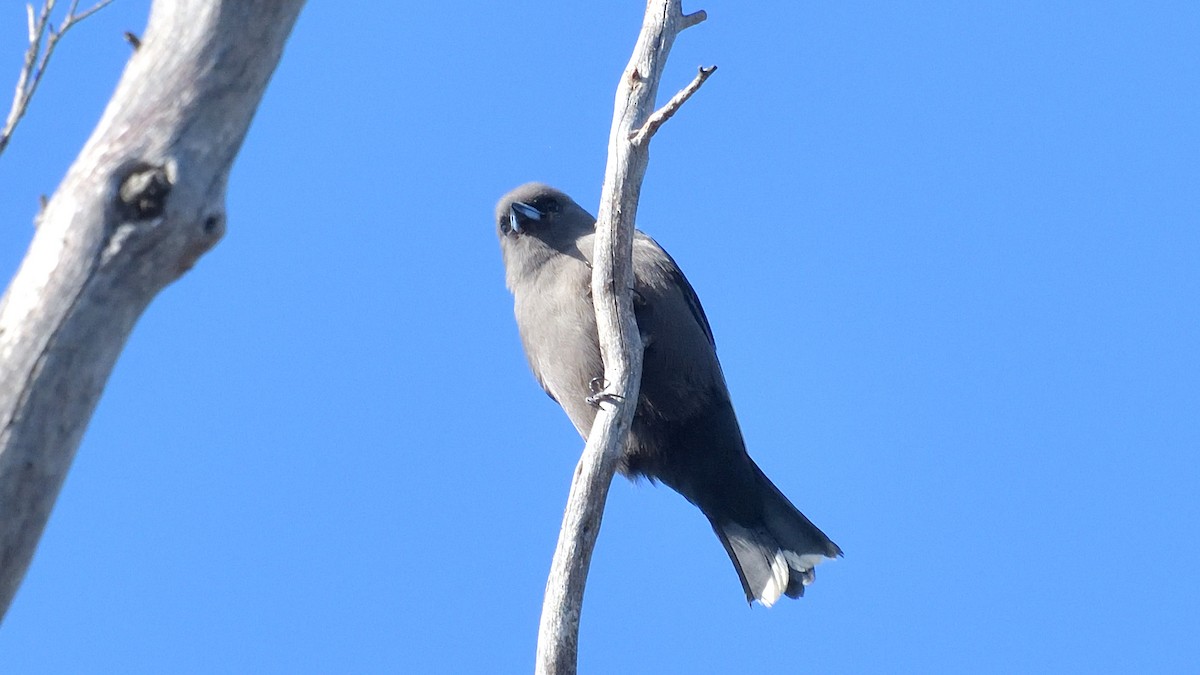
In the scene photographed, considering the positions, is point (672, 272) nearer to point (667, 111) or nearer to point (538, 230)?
point (538, 230)

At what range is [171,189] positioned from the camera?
3010 mm

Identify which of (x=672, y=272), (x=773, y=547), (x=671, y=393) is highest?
Result: (x=672, y=272)

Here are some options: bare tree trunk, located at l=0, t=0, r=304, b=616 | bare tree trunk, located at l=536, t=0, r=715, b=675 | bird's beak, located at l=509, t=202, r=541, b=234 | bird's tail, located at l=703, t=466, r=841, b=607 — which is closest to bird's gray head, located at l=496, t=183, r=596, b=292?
bird's beak, located at l=509, t=202, r=541, b=234

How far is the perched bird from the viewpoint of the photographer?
5930mm

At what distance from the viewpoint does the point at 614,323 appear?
198 inches

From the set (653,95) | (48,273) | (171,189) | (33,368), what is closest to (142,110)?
(171,189)

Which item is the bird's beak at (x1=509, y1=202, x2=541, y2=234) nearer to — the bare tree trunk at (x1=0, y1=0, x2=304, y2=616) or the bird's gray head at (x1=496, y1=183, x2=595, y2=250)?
the bird's gray head at (x1=496, y1=183, x2=595, y2=250)

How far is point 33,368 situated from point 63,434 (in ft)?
0.53

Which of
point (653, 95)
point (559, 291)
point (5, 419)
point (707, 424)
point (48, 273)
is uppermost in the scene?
point (653, 95)

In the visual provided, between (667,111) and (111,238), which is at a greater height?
(667,111)

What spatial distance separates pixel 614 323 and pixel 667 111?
2.73ft

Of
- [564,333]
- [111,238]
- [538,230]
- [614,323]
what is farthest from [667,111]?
[111,238]

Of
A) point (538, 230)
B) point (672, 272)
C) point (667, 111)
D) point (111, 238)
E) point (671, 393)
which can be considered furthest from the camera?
point (538, 230)

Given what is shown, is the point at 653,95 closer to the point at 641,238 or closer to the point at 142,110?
the point at 641,238
